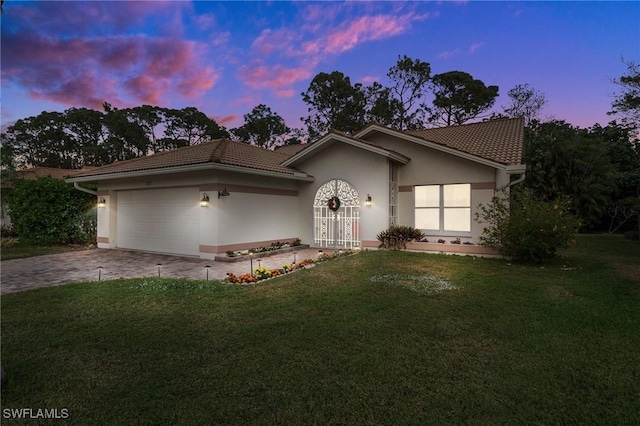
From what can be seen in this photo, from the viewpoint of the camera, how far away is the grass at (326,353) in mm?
2832

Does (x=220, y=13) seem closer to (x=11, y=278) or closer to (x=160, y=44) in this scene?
(x=160, y=44)

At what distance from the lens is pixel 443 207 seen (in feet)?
41.1

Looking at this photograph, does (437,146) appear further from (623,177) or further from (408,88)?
(408,88)

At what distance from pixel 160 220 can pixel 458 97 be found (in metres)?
27.6

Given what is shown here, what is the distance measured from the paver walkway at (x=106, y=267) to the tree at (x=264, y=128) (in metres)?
28.6

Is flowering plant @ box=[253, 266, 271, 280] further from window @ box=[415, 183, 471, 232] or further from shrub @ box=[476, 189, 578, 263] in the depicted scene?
window @ box=[415, 183, 471, 232]

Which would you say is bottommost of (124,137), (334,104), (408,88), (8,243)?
(8,243)

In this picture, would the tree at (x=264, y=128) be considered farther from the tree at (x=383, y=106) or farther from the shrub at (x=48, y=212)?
the shrub at (x=48, y=212)

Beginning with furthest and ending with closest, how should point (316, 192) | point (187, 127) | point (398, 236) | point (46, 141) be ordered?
1. point (46, 141)
2. point (187, 127)
3. point (316, 192)
4. point (398, 236)

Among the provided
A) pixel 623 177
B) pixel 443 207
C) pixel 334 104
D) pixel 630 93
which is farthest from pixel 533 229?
pixel 334 104

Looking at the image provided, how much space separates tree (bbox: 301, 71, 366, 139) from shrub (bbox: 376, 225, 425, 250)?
21.7 m

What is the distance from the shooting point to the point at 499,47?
44.5 feet

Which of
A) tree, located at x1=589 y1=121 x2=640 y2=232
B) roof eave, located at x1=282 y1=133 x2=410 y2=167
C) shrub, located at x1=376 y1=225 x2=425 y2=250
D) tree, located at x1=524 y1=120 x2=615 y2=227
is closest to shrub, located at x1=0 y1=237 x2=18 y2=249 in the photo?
roof eave, located at x1=282 y1=133 x2=410 y2=167

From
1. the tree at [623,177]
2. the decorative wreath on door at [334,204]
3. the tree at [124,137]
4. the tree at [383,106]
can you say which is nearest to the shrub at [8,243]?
the decorative wreath on door at [334,204]
